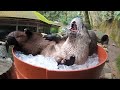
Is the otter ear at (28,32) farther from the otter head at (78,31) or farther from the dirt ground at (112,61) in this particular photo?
the dirt ground at (112,61)

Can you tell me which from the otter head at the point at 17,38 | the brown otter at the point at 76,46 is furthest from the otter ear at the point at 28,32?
the brown otter at the point at 76,46

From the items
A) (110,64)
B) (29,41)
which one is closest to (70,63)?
(29,41)

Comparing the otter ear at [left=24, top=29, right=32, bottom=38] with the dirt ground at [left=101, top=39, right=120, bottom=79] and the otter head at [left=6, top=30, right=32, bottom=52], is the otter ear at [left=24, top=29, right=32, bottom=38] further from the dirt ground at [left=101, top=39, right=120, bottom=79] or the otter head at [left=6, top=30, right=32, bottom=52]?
the dirt ground at [left=101, top=39, right=120, bottom=79]

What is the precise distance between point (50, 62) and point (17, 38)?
18cm

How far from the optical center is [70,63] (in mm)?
827

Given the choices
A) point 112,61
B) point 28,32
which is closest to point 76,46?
point 28,32

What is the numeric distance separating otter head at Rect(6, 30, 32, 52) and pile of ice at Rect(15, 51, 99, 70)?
0.04 meters

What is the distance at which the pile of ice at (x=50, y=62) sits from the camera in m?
0.84

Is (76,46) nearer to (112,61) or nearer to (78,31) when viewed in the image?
(78,31)

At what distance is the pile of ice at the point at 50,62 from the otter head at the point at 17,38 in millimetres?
36

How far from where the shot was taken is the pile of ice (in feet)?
2.76

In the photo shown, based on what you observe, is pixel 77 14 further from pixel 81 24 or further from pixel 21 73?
pixel 21 73

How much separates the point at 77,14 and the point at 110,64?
21.6 inches
